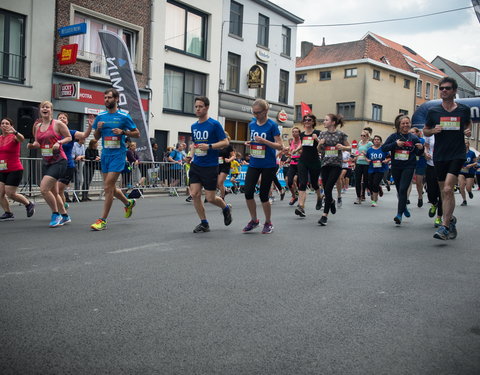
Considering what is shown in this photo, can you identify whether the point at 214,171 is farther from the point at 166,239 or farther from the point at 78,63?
the point at 78,63

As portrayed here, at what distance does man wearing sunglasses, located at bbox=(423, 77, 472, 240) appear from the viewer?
733 centimetres

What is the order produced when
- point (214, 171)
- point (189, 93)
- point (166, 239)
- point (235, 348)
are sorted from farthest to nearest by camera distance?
1. point (189, 93)
2. point (214, 171)
3. point (166, 239)
4. point (235, 348)

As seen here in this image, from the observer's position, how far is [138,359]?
289 cm

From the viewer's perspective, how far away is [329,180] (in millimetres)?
9562

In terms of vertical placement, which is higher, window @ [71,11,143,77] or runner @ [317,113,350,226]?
window @ [71,11,143,77]

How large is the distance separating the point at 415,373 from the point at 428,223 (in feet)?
25.5

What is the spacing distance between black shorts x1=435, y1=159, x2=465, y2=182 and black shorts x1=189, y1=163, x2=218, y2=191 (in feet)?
10.7

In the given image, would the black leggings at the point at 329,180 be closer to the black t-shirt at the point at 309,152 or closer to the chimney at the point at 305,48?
the black t-shirt at the point at 309,152

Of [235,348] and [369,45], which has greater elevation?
[369,45]

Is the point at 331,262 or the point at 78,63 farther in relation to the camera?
the point at 78,63

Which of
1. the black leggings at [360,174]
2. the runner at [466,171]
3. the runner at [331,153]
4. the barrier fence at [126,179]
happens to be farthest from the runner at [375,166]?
the barrier fence at [126,179]

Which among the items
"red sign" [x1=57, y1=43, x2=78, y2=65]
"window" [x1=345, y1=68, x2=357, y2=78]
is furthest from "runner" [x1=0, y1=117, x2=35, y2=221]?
"window" [x1=345, y1=68, x2=357, y2=78]

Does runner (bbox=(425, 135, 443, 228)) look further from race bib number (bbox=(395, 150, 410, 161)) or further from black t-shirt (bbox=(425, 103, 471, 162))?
black t-shirt (bbox=(425, 103, 471, 162))

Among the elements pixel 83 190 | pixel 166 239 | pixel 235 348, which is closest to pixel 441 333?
pixel 235 348
